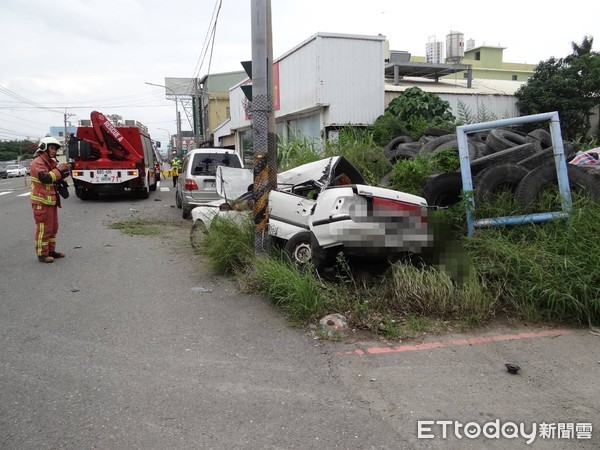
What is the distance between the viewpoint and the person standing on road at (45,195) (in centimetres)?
741

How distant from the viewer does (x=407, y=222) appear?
16.7 feet

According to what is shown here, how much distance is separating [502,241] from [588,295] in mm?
1081

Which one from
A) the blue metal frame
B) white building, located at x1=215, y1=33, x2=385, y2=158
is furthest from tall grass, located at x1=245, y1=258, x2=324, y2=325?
white building, located at x1=215, y1=33, x2=385, y2=158

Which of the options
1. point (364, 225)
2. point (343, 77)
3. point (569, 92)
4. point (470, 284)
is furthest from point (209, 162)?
point (569, 92)

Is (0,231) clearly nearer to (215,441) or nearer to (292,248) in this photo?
(292,248)

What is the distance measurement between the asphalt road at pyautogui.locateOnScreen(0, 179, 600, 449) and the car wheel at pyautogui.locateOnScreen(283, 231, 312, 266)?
76 centimetres

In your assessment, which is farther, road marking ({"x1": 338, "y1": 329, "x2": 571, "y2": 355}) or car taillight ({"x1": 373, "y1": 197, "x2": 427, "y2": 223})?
car taillight ({"x1": 373, "y1": 197, "x2": 427, "y2": 223})

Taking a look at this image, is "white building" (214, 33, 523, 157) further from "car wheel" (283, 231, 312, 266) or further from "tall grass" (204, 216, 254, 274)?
"car wheel" (283, 231, 312, 266)

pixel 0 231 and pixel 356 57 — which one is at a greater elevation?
pixel 356 57

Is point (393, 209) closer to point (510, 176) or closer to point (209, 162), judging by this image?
point (510, 176)

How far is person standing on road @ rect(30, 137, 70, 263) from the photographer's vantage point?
7.41 metres

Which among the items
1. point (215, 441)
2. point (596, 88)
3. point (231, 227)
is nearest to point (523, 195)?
point (231, 227)

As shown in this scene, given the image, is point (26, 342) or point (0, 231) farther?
point (0, 231)

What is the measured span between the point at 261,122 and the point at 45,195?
379 cm
